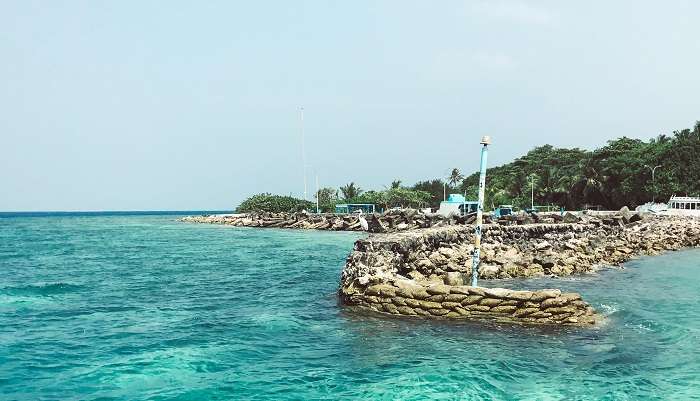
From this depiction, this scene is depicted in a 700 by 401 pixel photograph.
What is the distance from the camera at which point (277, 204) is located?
108 meters

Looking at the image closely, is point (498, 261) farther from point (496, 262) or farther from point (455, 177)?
point (455, 177)

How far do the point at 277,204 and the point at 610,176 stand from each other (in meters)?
64.0

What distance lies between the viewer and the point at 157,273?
2486 cm

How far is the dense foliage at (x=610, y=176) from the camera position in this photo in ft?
194

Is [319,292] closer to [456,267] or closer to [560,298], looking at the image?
[456,267]

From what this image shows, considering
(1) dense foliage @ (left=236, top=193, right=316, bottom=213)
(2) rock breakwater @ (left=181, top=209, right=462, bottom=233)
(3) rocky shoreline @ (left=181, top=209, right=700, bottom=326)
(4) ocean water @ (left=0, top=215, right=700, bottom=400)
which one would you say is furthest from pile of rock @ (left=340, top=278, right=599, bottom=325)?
(1) dense foliage @ (left=236, top=193, right=316, bottom=213)

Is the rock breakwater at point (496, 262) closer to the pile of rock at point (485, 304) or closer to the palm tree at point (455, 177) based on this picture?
the pile of rock at point (485, 304)

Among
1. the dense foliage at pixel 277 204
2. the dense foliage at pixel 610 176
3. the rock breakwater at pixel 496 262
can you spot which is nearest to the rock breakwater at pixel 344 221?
the dense foliage at pixel 277 204

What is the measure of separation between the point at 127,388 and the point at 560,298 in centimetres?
1038

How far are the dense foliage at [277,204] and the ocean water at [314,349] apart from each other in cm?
8772

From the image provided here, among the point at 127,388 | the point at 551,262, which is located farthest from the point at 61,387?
the point at 551,262

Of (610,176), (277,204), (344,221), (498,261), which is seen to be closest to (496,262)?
(498,261)

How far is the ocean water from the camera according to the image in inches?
348

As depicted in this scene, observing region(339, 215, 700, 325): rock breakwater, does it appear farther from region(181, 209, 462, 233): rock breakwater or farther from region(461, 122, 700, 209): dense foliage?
region(461, 122, 700, 209): dense foliage
